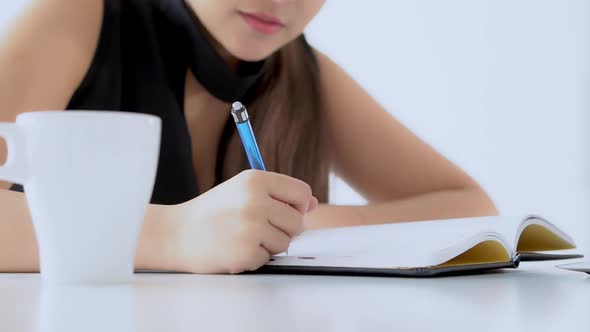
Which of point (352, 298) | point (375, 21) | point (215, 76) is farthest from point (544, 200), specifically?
point (352, 298)

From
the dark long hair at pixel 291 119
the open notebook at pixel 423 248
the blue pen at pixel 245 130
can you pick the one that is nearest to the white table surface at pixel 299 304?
the open notebook at pixel 423 248

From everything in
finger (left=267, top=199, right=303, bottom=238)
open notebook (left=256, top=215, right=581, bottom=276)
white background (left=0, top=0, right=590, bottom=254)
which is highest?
white background (left=0, top=0, right=590, bottom=254)

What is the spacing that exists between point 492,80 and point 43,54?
233cm

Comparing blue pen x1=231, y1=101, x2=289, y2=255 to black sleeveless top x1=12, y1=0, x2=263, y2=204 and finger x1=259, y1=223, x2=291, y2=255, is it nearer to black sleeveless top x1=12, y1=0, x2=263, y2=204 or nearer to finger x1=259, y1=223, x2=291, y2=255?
finger x1=259, y1=223, x2=291, y2=255

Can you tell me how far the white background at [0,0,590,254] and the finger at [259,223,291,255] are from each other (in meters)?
2.35

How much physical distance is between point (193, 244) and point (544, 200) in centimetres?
256

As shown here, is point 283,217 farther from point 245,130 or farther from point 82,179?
point 82,179

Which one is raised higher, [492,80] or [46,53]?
[492,80]

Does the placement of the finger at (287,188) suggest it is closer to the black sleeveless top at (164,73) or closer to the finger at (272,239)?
the finger at (272,239)

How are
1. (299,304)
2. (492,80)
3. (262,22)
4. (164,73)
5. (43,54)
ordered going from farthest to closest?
(492,80), (164,73), (262,22), (43,54), (299,304)

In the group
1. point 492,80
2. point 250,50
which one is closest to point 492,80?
point 492,80

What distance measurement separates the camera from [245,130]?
2.16 ft

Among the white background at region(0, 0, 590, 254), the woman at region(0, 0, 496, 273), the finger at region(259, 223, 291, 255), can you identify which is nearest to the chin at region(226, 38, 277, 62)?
the woman at region(0, 0, 496, 273)

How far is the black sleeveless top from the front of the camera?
44.4 inches
